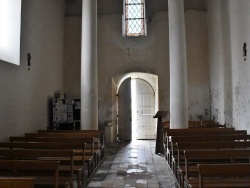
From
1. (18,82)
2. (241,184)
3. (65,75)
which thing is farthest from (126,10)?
(241,184)

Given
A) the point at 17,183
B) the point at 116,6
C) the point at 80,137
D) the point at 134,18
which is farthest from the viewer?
the point at 134,18

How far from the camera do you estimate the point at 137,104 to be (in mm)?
13562

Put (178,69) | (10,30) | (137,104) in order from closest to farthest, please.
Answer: (10,30) < (178,69) < (137,104)

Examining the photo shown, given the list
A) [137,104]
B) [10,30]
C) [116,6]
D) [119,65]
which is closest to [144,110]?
[137,104]

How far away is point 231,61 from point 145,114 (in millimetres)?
5052

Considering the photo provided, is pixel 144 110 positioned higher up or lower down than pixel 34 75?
lower down

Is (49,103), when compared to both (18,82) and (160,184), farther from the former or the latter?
(160,184)

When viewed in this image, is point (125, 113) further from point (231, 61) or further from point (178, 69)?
point (231, 61)

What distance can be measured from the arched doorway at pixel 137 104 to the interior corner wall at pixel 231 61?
9.42 ft

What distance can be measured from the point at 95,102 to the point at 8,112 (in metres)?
3.36

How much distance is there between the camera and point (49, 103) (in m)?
10.3

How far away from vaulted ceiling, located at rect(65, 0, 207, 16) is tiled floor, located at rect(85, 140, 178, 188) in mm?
6340

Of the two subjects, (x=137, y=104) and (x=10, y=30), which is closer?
(x=10, y=30)

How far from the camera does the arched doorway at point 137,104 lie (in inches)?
520
